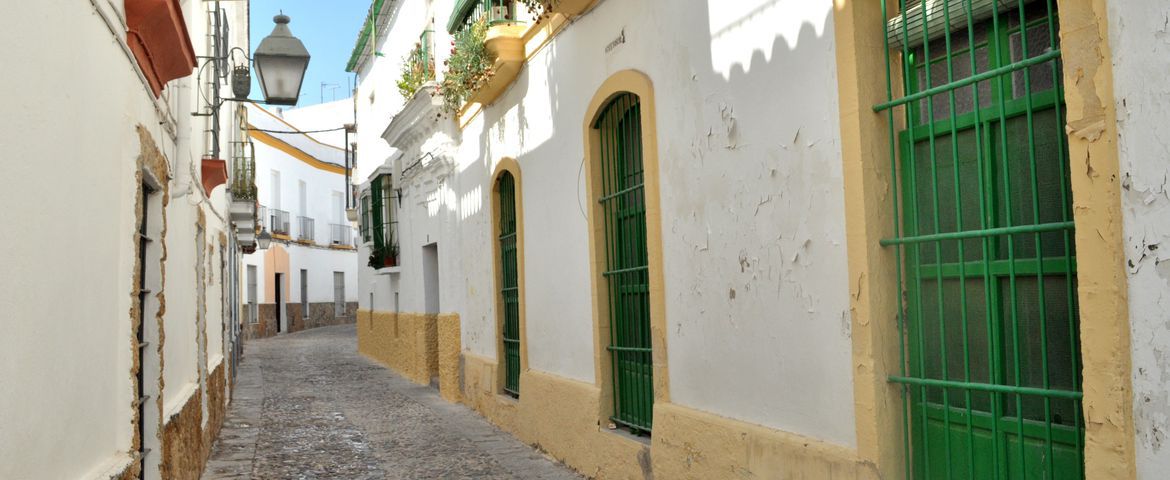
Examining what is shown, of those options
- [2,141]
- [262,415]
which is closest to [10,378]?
[2,141]

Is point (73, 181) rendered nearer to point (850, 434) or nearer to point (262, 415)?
point (850, 434)

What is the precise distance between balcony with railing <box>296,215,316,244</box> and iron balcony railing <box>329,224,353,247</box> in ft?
5.62

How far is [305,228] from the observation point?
120 feet

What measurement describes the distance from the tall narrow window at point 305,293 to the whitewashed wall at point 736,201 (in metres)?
29.7

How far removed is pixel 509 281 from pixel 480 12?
9.83 feet

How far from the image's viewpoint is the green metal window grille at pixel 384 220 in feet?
56.2

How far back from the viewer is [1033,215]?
339 centimetres

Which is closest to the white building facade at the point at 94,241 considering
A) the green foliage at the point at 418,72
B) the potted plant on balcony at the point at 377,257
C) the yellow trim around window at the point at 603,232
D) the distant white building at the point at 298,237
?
the yellow trim around window at the point at 603,232

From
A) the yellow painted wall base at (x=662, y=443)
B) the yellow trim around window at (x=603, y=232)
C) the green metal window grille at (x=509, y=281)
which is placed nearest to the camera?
the yellow painted wall base at (x=662, y=443)

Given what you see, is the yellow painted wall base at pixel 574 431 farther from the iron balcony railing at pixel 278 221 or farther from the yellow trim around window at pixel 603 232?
the iron balcony railing at pixel 278 221

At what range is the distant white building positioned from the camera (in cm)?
3156

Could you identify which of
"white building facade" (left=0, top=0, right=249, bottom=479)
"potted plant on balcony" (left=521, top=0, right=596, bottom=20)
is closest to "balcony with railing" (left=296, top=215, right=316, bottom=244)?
"potted plant on balcony" (left=521, top=0, right=596, bottom=20)

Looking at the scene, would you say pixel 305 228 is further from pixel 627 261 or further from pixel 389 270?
pixel 627 261

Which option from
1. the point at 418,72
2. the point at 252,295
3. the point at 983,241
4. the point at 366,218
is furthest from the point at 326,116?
the point at 983,241
